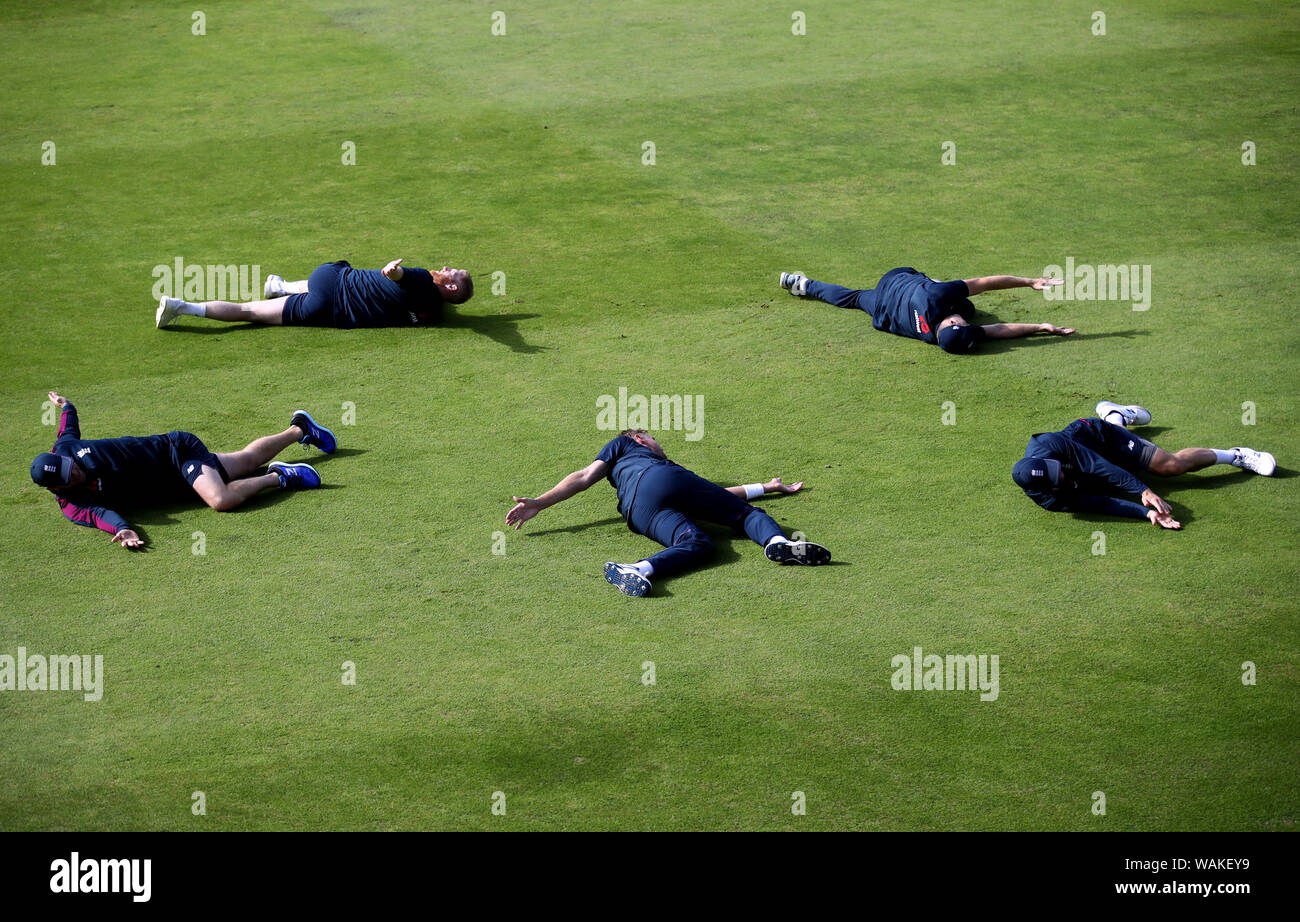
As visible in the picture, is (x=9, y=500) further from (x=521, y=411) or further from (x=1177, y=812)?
(x=1177, y=812)

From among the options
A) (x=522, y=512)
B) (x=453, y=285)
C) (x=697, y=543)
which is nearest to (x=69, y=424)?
(x=522, y=512)

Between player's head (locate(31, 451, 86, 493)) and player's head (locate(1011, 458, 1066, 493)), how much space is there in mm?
7931


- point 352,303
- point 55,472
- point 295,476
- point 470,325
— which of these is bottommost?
point 295,476

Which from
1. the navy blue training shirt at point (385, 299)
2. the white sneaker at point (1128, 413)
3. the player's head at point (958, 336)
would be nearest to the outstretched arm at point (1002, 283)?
the player's head at point (958, 336)

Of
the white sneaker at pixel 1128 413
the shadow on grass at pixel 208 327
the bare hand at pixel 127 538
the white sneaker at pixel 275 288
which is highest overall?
the white sneaker at pixel 275 288

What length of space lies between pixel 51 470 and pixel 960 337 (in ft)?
29.2

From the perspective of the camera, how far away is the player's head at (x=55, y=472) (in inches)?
396

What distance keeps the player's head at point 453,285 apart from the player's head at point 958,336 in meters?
5.34

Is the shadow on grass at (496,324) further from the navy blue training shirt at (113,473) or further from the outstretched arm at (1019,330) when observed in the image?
the outstretched arm at (1019,330)

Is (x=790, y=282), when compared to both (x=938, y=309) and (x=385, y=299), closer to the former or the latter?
(x=938, y=309)

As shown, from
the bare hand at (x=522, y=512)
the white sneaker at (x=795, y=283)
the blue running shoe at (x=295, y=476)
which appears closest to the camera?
the bare hand at (x=522, y=512)

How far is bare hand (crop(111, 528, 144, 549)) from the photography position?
10.1 metres

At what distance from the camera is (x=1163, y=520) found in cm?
1008

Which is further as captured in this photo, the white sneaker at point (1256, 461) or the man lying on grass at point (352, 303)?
the man lying on grass at point (352, 303)
